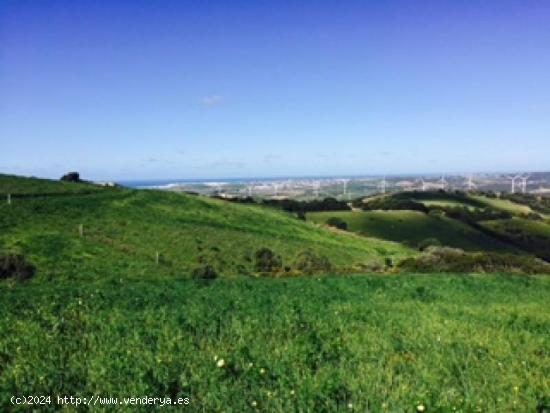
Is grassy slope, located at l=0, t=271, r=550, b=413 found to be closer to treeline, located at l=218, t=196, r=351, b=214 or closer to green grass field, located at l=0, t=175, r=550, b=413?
green grass field, located at l=0, t=175, r=550, b=413

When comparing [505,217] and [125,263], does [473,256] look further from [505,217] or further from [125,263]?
[505,217]

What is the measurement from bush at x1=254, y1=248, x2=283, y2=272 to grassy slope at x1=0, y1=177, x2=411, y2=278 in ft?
3.62

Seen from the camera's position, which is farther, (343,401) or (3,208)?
(3,208)

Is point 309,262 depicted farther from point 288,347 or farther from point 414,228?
point 414,228

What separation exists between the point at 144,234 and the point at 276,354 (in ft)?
188

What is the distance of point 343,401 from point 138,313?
26.6ft

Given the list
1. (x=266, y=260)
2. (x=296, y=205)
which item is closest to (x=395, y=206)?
(x=296, y=205)

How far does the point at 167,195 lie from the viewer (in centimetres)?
9725

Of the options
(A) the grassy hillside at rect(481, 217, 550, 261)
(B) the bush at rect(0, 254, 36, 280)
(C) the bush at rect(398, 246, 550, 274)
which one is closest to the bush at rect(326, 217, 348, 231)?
(A) the grassy hillside at rect(481, 217, 550, 261)

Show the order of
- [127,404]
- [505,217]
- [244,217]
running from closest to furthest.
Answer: [127,404] → [244,217] → [505,217]

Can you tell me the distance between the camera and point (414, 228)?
434 feet

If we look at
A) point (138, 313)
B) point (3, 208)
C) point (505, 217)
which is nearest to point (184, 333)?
point (138, 313)

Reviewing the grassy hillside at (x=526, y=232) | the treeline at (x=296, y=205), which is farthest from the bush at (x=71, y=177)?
the grassy hillside at (x=526, y=232)

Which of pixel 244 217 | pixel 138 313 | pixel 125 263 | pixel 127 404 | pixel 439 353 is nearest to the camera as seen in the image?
pixel 127 404
